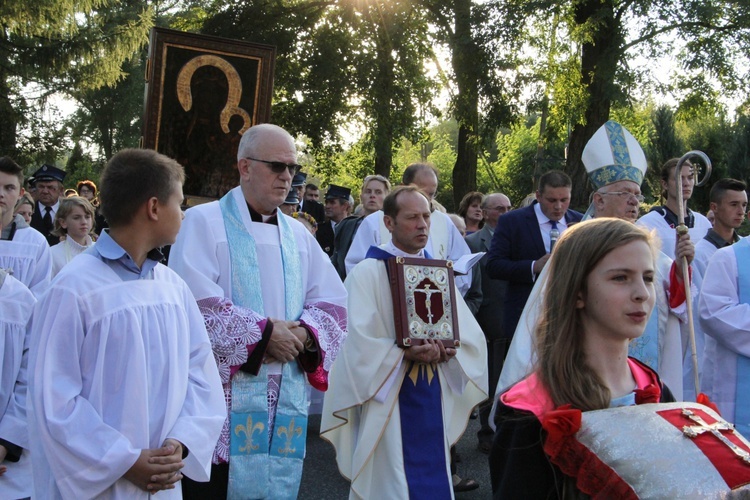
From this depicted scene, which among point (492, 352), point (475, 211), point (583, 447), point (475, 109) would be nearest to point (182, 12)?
point (475, 109)

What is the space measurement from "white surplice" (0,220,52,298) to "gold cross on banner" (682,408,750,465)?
140 inches

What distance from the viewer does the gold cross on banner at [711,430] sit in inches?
91.7

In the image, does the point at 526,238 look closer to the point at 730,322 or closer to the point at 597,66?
the point at 730,322

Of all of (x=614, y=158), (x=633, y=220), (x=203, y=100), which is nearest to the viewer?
(x=633, y=220)

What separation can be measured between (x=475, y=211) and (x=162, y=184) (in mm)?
7502

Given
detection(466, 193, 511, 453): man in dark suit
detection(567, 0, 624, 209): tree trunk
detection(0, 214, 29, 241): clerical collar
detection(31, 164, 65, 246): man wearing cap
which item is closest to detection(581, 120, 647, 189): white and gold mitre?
detection(466, 193, 511, 453): man in dark suit

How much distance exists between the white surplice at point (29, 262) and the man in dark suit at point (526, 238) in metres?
3.66

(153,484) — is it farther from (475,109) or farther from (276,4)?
(276,4)

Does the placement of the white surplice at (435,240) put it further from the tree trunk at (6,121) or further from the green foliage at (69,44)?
the tree trunk at (6,121)

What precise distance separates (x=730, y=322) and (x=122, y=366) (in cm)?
385

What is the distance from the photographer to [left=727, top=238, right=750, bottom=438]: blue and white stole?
549cm

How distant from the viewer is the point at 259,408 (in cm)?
426

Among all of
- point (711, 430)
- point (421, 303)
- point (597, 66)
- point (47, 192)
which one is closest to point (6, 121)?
point (47, 192)

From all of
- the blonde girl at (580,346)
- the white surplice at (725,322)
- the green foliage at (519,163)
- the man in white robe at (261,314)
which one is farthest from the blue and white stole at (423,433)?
the green foliage at (519,163)
